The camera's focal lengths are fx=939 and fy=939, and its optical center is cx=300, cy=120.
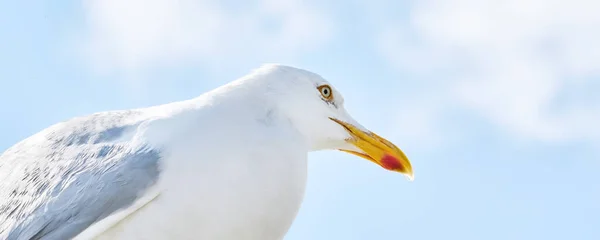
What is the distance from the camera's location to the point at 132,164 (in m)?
3.57

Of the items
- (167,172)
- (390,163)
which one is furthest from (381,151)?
(167,172)

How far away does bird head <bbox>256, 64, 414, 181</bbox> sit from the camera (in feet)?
14.1

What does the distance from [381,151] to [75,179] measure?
1.61 meters

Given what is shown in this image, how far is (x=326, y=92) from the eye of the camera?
4602mm

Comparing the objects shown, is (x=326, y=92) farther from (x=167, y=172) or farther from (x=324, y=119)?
(x=167, y=172)

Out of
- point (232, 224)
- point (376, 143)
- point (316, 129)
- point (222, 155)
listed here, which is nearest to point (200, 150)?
point (222, 155)

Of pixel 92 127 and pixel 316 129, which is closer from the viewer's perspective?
pixel 92 127

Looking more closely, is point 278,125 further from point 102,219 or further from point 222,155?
point 102,219

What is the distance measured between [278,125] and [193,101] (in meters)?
0.38

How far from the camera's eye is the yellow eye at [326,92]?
4566 mm

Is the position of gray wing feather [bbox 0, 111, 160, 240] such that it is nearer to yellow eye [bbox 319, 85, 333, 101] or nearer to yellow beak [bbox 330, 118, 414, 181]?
yellow eye [bbox 319, 85, 333, 101]

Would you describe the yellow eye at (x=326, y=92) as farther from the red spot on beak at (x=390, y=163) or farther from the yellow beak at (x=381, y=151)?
the red spot on beak at (x=390, y=163)

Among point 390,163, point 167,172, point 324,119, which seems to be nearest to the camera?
point 167,172

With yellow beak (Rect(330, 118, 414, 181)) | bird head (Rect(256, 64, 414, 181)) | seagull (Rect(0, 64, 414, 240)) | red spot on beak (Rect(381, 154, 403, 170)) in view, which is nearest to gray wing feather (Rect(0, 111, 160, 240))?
seagull (Rect(0, 64, 414, 240))
